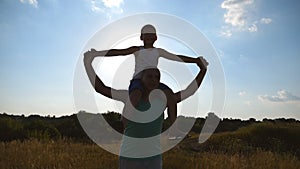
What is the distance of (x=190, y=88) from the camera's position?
195cm

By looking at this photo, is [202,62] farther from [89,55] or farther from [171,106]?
[89,55]

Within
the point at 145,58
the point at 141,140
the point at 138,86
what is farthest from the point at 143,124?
the point at 145,58

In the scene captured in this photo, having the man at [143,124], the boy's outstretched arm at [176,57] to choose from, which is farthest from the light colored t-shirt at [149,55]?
the man at [143,124]

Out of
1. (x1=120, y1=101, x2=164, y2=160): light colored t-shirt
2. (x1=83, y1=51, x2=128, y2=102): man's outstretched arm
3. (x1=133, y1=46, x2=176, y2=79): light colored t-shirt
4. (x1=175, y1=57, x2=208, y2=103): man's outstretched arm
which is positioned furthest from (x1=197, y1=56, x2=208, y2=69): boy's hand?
(x1=83, y1=51, x2=128, y2=102): man's outstretched arm

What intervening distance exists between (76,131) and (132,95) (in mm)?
23172

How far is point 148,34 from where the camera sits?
2.28 meters

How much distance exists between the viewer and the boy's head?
2.20 meters

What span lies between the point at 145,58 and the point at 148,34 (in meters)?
0.17

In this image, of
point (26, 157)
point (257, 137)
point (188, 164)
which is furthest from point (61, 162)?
point (257, 137)

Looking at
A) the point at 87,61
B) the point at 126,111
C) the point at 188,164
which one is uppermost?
the point at 87,61

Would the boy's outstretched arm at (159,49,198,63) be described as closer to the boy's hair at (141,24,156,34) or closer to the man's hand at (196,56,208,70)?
the man's hand at (196,56,208,70)

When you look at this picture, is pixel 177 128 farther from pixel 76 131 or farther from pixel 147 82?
pixel 76 131

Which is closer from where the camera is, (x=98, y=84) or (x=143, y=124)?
(x=98, y=84)

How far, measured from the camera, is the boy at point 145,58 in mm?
1785
